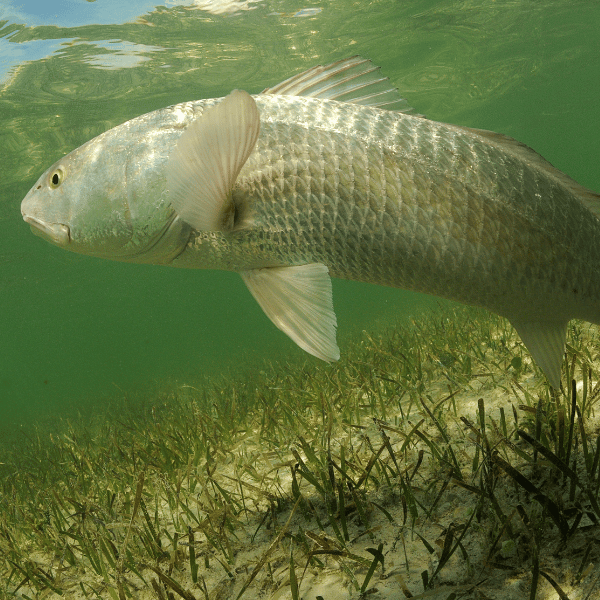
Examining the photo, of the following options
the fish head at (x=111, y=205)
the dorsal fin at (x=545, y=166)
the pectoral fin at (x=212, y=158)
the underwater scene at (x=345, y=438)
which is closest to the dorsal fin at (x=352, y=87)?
the underwater scene at (x=345, y=438)

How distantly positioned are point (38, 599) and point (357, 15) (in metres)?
18.7

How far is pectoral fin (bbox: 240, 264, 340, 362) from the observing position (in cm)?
236

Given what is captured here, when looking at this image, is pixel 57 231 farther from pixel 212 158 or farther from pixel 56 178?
pixel 212 158

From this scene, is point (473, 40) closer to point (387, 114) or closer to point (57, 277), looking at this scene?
point (387, 114)

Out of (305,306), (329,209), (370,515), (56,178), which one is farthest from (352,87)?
(370,515)

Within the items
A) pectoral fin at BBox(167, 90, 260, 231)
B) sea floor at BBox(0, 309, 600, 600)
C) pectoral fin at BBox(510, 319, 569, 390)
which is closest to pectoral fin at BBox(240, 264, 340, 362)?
pectoral fin at BBox(167, 90, 260, 231)

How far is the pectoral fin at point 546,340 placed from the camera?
2.47 m

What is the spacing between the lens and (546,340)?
8.18ft

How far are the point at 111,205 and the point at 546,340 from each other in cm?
243

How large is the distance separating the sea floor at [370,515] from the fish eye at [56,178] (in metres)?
1.81

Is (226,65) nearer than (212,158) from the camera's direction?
No

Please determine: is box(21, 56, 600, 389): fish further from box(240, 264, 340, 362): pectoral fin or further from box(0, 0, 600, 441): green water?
box(0, 0, 600, 441): green water

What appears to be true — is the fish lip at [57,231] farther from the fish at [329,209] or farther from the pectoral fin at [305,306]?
the pectoral fin at [305,306]

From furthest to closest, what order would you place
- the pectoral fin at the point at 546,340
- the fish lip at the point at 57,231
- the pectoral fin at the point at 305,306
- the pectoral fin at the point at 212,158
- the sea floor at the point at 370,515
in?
the fish lip at the point at 57,231 < the pectoral fin at the point at 546,340 < the pectoral fin at the point at 305,306 < the pectoral fin at the point at 212,158 < the sea floor at the point at 370,515
